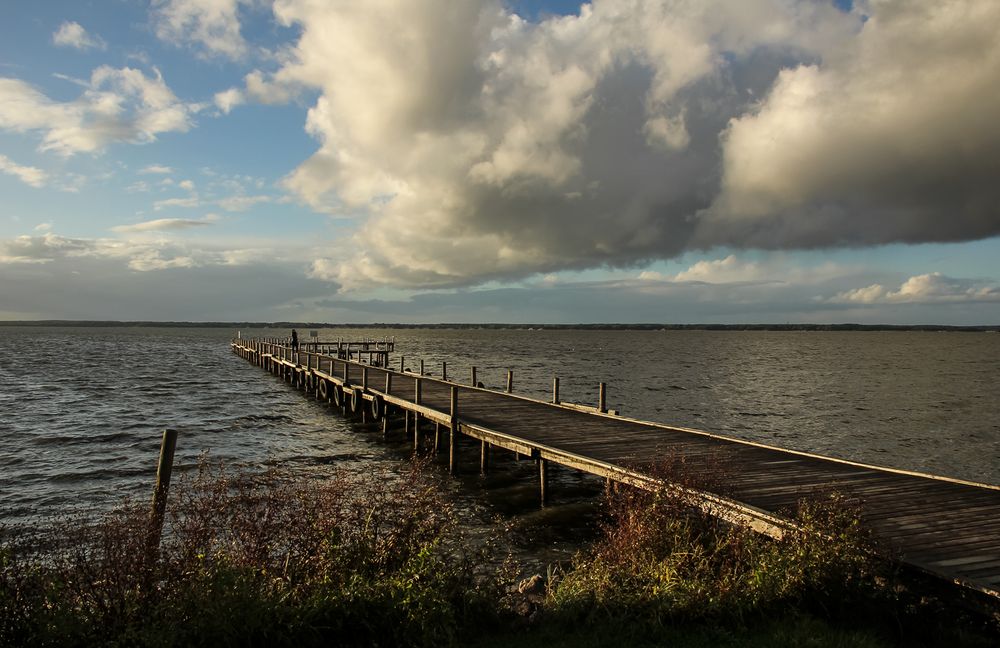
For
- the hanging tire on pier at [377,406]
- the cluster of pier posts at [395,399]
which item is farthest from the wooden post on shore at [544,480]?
the hanging tire on pier at [377,406]

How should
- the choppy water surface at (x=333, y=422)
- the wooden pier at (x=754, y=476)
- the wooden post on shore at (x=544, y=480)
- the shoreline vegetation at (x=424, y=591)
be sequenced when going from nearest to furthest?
the shoreline vegetation at (x=424, y=591), the wooden pier at (x=754, y=476), the wooden post on shore at (x=544, y=480), the choppy water surface at (x=333, y=422)

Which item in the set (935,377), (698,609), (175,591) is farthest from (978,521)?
(935,377)

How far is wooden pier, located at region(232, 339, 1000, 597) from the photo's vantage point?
7410 millimetres

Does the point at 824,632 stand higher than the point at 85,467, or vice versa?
the point at 824,632

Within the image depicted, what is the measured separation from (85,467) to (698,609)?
57.9 ft

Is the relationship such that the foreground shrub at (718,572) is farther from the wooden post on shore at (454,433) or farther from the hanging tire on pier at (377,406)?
the hanging tire on pier at (377,406)

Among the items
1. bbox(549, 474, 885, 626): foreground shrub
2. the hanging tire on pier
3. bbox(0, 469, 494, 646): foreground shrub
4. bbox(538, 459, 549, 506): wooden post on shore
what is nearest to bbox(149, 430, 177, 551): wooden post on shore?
bbox(0, 469, 494, 646): foreground shrub

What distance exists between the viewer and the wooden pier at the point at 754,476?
7.41m

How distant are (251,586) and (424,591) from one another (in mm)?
1650

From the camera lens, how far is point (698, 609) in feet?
20.5

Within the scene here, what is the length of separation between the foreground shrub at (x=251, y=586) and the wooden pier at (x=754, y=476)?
3424 mm

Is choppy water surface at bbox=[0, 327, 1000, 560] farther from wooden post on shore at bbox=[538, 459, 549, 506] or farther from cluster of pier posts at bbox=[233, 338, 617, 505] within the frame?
cluster of pier posts at bbox=[233, 338, 617, 505]

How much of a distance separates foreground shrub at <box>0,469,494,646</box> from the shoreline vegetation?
0.05 feet

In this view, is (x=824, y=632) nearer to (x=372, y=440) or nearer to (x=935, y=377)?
(x=372, y=440)
